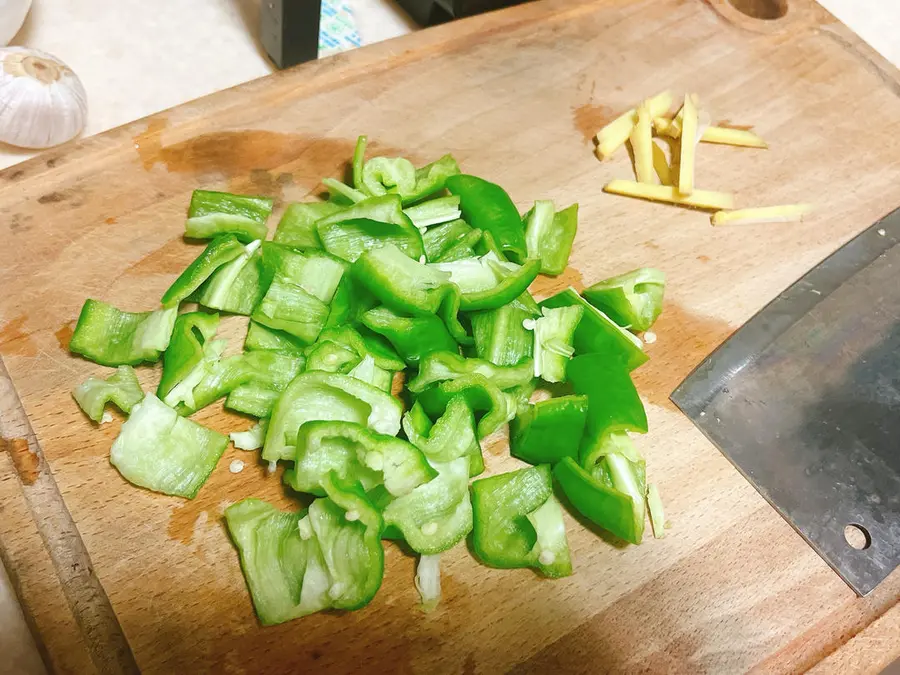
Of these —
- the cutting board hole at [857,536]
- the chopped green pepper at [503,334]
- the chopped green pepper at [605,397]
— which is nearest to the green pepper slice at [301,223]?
the chopped green pepper at [503,334]

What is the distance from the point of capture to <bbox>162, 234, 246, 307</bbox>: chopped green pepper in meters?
1.44

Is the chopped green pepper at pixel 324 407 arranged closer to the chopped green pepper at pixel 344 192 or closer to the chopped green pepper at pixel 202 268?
the chopped green pepper at pixel 202 268

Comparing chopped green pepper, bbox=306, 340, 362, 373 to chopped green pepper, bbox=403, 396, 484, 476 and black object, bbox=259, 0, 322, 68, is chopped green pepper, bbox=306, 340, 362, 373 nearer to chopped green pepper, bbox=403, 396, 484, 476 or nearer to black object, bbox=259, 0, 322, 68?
chopped green pepper, bbox=403, 396, 484, 476

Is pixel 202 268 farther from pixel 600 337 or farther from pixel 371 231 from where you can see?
pixel 600 337

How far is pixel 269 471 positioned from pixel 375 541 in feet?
0.95

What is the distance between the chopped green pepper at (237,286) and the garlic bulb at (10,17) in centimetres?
101

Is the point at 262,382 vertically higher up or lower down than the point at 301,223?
lower down

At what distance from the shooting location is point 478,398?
1380mm

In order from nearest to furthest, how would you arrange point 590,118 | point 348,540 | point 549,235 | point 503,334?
1. point 348,540
2. point 503,334
3. point 549,235
4. point 590,118

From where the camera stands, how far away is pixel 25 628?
144 cm

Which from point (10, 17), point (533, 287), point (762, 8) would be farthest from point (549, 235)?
point (10, 17)

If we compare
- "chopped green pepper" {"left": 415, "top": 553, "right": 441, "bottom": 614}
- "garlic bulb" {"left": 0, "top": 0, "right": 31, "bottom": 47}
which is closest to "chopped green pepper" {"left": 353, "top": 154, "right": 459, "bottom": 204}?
"chopped green pepper" {"left": 415, "top": 553, "right": 441, "bottom": 614}

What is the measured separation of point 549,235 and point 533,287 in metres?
0.12

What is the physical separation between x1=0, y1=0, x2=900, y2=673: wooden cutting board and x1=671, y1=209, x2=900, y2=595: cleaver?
0.15 ft
